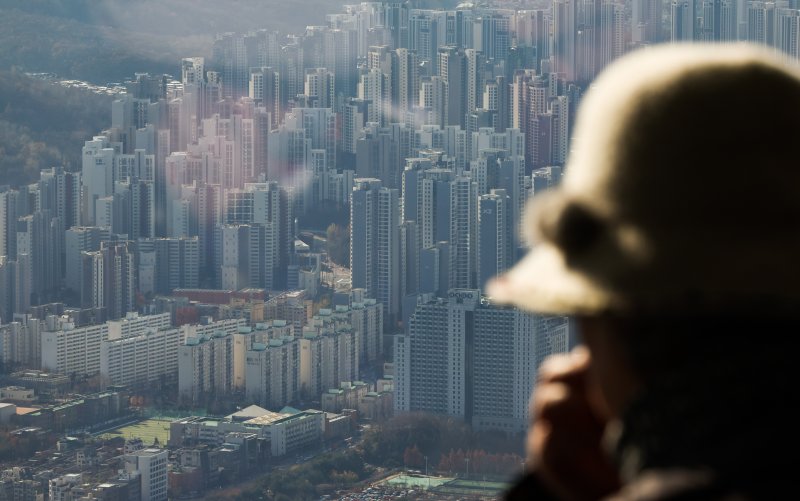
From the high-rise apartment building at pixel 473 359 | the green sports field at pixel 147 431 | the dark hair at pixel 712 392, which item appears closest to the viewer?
the dark hair at pixel 712 392

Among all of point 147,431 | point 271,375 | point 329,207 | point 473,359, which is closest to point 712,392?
point 147,431

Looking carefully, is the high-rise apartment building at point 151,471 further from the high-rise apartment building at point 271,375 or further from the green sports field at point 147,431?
the high-rise apartment building at point 271,375

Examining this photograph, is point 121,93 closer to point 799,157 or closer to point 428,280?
point 428,280

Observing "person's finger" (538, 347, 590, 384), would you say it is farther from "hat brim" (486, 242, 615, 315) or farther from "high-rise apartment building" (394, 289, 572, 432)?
"high-rise apartment building" (394, 289, 572, 432)

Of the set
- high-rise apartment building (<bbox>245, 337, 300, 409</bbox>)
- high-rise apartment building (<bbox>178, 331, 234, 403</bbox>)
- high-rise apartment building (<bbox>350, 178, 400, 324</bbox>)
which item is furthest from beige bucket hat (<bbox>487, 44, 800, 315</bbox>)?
high-rise apartment building (<bbox>350, 178, 400, 324</bbox>)

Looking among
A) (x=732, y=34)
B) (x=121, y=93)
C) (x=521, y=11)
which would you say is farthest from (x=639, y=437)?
(x=521, y=11)

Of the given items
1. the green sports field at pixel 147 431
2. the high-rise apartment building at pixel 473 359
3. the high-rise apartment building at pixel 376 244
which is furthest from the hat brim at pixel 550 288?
the high-rise apartment building at pixel 376 244

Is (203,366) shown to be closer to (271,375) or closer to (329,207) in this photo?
(271,375)
